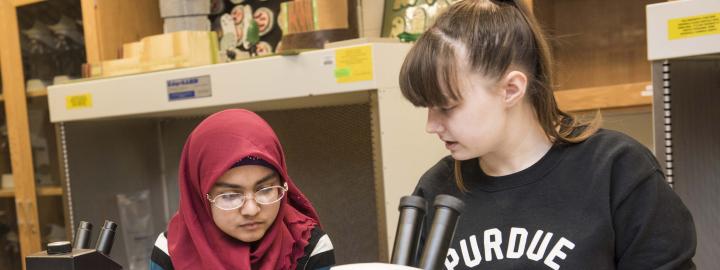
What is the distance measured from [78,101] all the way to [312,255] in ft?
3.27

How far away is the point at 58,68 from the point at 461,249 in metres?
1.99

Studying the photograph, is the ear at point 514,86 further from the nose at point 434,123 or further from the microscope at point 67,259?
the microscope at point 67,259

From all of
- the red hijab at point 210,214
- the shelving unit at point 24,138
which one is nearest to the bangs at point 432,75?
the red hijab at point 210,214

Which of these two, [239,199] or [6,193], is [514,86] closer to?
[239,199]

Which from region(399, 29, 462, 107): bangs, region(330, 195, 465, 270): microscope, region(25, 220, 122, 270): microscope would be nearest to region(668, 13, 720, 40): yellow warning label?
region(399, 29, 462, 107): bangs

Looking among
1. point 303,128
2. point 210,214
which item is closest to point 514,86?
point 210,214

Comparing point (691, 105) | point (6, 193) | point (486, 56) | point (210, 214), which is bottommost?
point (6, 193)

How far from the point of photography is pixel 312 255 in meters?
1.22

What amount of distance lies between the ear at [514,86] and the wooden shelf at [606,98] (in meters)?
0.57

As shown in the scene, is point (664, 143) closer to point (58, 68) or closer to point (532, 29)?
point (532, 29)

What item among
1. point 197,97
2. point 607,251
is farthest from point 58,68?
point 607,251

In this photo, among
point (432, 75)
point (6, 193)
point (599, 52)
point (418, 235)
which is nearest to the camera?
point (418, 235)

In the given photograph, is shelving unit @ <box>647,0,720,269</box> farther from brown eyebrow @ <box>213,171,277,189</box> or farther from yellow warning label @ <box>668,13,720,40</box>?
brown eyebrow @ <box>213,171,277,189</box>

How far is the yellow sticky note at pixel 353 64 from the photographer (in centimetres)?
135
